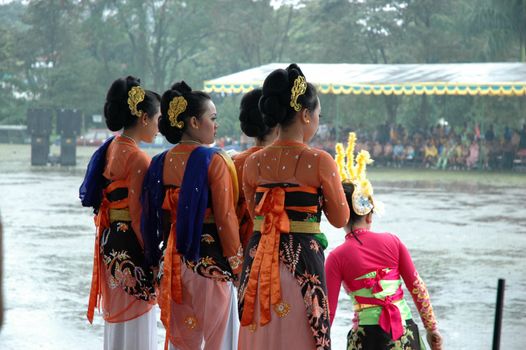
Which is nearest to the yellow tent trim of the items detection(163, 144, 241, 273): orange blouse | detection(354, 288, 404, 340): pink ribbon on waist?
detection(163, 144, 241, 273): orange blouse

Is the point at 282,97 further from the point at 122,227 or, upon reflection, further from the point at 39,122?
the point at 39,122

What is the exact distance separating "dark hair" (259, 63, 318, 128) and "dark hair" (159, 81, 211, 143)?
64 centimetres

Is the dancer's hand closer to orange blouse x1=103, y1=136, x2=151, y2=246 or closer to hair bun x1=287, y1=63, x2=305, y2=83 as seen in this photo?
hair bun x1=287, y1=63, x2=305, y2=83

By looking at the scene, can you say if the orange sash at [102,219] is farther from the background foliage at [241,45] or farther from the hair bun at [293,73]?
the background foliage at [241,45]

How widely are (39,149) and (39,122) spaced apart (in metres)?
0.75

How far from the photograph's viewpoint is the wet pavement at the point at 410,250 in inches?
270

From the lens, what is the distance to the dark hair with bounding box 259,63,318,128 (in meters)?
3.91

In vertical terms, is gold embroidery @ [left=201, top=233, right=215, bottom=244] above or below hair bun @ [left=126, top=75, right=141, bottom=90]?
below

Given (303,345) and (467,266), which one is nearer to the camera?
(303,345)

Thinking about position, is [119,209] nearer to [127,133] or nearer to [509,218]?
[127,133]

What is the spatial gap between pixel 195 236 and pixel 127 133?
822mm

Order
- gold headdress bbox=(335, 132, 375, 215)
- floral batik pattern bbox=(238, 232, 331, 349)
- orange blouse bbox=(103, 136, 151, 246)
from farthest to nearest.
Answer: orange blouse bbox=(103, 136, 151, 246) < gold headdress bbox=(335, 132, 375, 215) < floral batik pattern bbox=(238, 232, 331, 349)

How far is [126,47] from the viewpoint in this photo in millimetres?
52812

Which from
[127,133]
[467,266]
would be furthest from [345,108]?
[127,133]
